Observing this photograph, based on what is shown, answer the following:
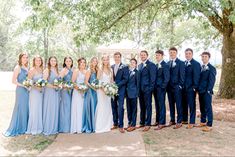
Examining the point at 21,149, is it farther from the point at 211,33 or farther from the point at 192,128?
the point at 211,33

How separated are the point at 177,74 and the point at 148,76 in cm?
80

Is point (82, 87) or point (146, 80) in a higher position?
point (146, 80)

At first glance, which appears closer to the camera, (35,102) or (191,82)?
(35,102)

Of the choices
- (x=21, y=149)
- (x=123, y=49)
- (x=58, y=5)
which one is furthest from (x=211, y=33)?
(x=21, y=149)

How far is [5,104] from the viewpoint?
634 inches

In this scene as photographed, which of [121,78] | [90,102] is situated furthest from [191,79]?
[90,102]

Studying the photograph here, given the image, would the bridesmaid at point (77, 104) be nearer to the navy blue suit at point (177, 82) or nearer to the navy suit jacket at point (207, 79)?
the navy blue suit at point (177, 82)

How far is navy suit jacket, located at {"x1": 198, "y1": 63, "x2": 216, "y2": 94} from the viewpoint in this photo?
9.76 metres

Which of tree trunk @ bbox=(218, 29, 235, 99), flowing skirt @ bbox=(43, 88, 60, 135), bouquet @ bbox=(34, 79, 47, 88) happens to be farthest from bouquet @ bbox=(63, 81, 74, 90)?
tree trunk @ bbox=(218, 29, 235, 99)

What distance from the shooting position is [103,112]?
380 inches

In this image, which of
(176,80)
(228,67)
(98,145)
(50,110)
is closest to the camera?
(98,145)

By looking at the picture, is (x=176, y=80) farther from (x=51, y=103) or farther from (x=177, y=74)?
(x=51, y=103)

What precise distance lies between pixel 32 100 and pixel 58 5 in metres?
5.30

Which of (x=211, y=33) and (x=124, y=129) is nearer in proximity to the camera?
(x=124, y=129)
